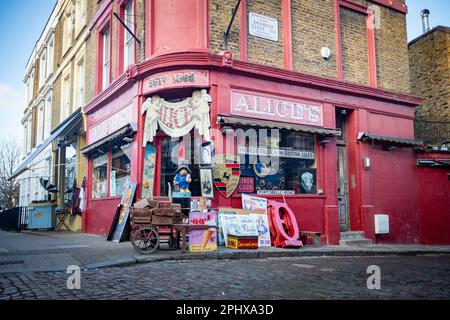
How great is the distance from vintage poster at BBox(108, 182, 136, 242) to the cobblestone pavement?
11.3 feet

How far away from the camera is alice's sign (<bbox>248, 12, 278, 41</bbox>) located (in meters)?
11.4

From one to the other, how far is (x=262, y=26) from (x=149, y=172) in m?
5.30

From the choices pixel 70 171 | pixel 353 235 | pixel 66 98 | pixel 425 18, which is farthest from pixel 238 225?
pixel 425 18

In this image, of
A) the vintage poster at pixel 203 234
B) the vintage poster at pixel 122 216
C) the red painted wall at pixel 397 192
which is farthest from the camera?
the red painted wall at pixel 397 192

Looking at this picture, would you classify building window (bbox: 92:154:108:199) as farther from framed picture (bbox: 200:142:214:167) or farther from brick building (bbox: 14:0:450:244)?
framed picture (bbox: 200:142:214:167)

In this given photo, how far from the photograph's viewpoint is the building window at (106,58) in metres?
Result: 14.4

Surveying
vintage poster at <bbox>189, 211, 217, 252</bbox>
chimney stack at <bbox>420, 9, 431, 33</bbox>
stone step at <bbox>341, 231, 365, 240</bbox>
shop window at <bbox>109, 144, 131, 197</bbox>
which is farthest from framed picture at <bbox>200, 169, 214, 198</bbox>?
chimney stack at <bbox>420, 9, 431, 33</bbox>

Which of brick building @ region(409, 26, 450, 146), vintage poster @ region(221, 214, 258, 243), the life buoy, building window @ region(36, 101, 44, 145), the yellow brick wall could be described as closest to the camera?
vintage poster @ region(221, 214, 258, 243)

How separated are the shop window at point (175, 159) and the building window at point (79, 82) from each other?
762 cm

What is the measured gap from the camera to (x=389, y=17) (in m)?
14.4

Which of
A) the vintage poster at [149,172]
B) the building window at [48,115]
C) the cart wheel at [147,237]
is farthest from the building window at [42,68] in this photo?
the cart wheel at [147,237]

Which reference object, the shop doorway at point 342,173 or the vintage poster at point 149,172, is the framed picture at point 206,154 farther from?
the shop doorway at point 342,173
